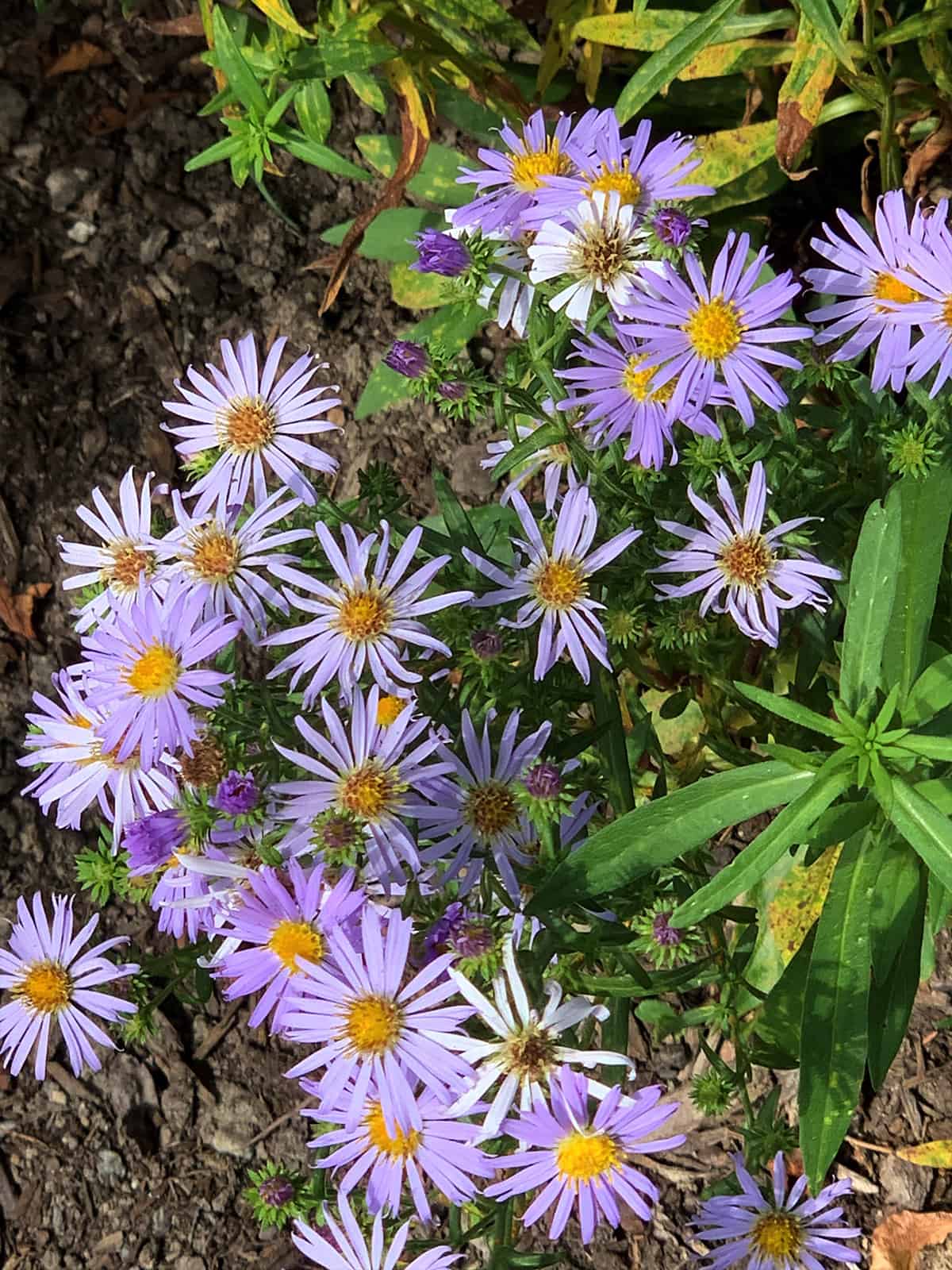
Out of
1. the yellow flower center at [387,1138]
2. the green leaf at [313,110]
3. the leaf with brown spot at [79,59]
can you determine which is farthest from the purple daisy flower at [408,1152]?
the leaf with brown spot at [79,59]

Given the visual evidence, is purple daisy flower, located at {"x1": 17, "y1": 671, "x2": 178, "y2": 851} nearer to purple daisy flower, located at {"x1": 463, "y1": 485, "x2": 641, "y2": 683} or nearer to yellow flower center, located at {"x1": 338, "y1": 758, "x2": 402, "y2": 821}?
yellow flower center, located at {"x1": 338, "y1": 758, "x2": 402, "y2": 821}

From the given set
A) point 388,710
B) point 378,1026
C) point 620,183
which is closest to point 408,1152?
point 378,1026

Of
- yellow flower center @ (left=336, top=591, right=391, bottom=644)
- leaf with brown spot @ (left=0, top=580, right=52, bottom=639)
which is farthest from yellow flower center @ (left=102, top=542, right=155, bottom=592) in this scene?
leaf with brown spot @ (left=0, top=580, right=52, bottom=639)

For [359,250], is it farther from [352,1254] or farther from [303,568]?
[352,1254]

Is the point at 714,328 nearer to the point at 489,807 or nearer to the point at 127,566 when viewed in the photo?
the point at 489,807

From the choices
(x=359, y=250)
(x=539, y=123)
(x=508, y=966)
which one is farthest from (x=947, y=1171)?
(x=359, y=250)

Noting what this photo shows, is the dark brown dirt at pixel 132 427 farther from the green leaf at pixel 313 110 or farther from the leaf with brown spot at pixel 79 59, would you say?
the green leaf at pixel 313 110
